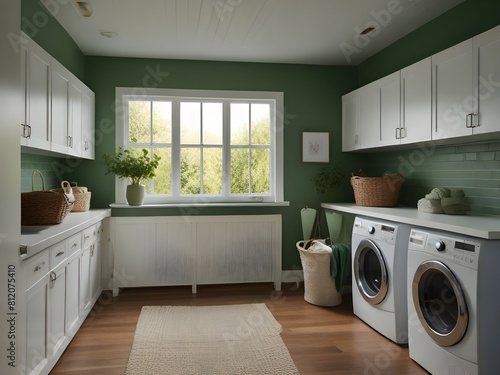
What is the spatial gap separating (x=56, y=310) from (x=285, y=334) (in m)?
1.62

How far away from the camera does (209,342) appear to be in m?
2.94

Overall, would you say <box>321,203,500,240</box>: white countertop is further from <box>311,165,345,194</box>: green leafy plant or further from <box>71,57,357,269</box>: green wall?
<box>71,57,357,269</box>: green wall

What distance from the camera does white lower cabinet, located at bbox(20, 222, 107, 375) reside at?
2004 millimetres

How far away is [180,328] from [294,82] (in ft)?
9.29

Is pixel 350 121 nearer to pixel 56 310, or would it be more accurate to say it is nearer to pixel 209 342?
pixel 209 342

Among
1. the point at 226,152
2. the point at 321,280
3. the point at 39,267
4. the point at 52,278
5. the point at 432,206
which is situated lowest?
the point at 321,280

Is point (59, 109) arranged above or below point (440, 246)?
above

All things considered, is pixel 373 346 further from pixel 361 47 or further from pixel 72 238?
pixel 361 47

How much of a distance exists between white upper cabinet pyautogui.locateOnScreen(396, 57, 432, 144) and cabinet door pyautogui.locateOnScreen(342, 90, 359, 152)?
2.77 feet

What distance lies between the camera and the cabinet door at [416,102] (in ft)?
9.88

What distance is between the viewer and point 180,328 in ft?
10.5

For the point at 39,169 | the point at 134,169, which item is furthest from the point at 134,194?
the point at 39,169

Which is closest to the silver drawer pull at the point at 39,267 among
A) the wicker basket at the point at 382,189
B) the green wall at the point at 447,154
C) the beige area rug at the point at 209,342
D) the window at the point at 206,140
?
the beige area rug at the point at 209,342

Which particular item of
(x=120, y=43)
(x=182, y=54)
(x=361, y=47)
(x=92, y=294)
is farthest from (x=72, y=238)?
(x=361, y=47)
